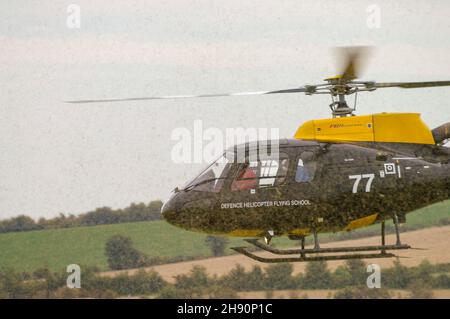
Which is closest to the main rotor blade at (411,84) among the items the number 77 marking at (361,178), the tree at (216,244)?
the number 77 marking at (361,178)

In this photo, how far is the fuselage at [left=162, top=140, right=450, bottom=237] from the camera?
49.0 feet

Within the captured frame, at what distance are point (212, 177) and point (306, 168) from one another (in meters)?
1.52

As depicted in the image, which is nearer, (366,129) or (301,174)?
(301,174)

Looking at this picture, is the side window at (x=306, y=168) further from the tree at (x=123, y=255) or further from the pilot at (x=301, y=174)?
the tree at (x=123, y=255)

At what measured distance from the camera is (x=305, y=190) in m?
14.9

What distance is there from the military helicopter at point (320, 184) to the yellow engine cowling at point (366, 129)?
2 centimetres

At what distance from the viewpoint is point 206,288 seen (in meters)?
32.8

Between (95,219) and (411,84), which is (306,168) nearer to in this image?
(411,84)

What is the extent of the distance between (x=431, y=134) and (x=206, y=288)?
18.2 m
